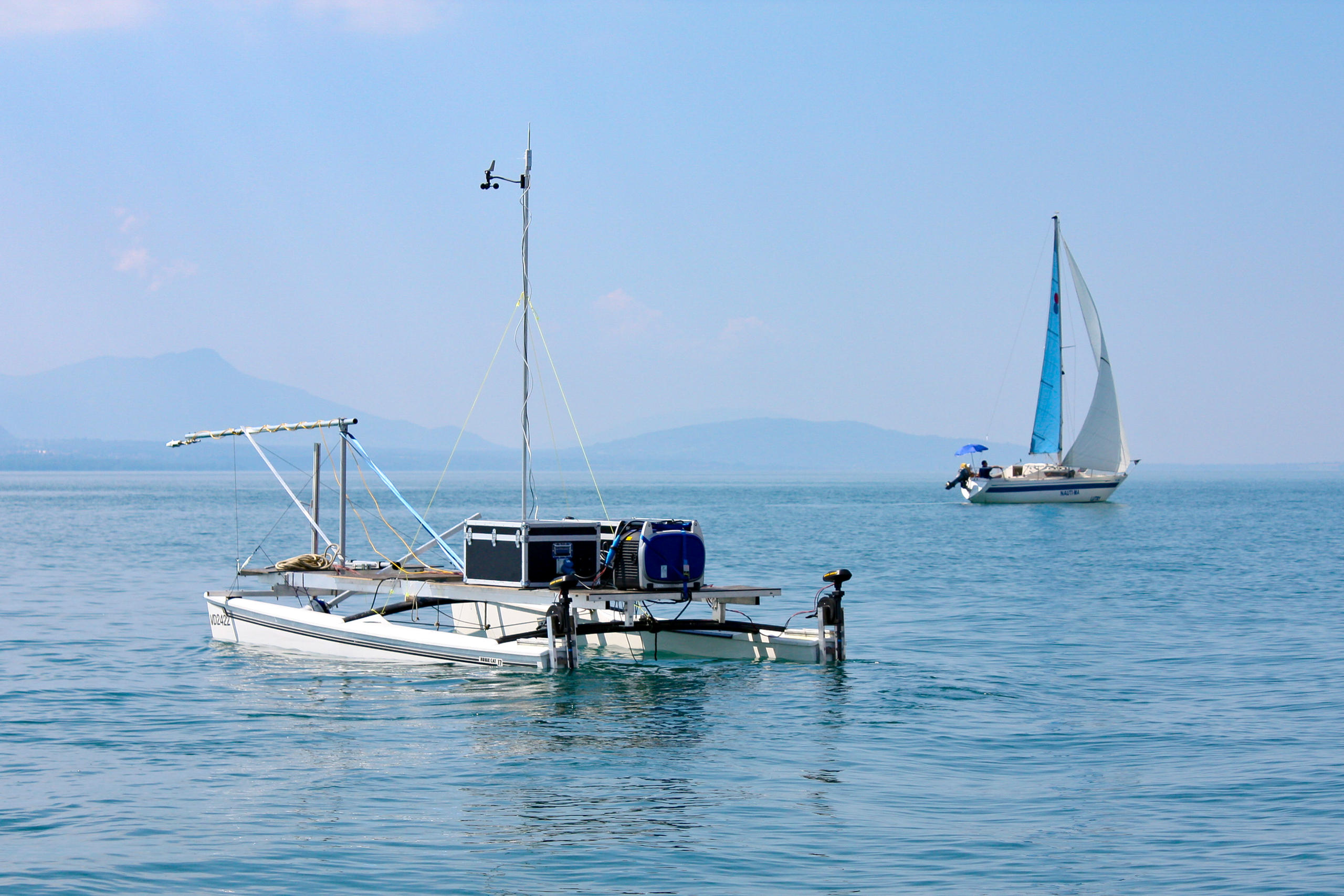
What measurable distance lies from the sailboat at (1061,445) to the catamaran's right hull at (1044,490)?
0.04 m

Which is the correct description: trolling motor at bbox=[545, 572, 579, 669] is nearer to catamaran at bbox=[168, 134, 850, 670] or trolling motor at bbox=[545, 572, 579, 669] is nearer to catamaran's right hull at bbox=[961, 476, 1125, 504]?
catamaran at bbox=[168, 134, 850, 670]

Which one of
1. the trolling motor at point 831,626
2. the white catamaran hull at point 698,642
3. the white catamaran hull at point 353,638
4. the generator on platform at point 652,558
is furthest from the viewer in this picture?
the white catamaran hull at point 698,642

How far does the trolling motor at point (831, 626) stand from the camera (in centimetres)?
2116

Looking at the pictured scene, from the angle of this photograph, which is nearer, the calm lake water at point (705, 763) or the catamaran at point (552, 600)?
the calm lake water at point (705, 763)

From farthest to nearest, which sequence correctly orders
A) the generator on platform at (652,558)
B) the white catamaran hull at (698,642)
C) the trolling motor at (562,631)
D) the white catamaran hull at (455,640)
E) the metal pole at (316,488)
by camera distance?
the metal pole at (316,488), the white catamaran hull at (698,642), the generator on platform at (652,558), the white catamaran hull at (455,640), the trolling motor at (562,631)

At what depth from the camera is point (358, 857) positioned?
10953 millimetres

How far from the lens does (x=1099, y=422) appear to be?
9394 centimetres

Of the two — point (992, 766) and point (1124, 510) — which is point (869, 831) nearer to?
point (992, 766)

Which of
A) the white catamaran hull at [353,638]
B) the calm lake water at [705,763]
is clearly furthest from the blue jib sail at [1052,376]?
the white catamaran hull at [353,638]

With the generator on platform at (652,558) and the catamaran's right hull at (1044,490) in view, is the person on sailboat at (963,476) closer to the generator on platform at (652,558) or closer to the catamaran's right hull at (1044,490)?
the catamaran's right hull at (1044,490)

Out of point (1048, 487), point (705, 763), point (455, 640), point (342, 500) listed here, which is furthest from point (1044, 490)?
point (705, 763)

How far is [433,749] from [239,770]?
2.24m

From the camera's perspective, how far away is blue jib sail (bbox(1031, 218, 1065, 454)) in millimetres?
93812

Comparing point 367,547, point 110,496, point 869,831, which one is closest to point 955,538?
point 367,547
